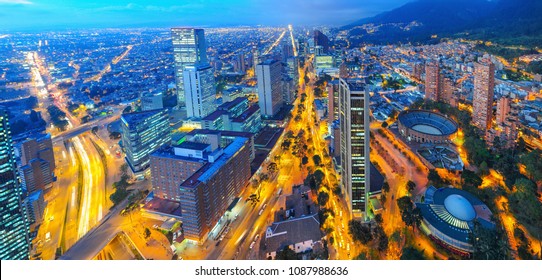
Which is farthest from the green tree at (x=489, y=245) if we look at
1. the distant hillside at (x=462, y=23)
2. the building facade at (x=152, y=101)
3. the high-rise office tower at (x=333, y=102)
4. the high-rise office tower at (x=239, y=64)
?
the distant hillside at (x=462, y=23)

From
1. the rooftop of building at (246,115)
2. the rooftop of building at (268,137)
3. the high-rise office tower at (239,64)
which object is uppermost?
the high-rise office tower at (239,64)

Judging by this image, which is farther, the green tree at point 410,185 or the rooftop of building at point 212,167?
the green tree at point 410,185

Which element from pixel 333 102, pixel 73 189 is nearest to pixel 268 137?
pixel 333 102

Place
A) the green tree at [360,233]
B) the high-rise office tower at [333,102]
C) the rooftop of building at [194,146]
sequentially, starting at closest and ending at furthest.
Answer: the green tree at [360,233], the rooftop of building at [194,146], the high-rise office tower at [333,102]

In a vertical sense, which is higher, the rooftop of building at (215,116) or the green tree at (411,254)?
the rooftop of building at (215,116)

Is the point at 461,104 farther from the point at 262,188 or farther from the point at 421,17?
the point at 421,17

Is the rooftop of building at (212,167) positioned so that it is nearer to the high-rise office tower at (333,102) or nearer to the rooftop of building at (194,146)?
the rooftop of building at (194,146)
